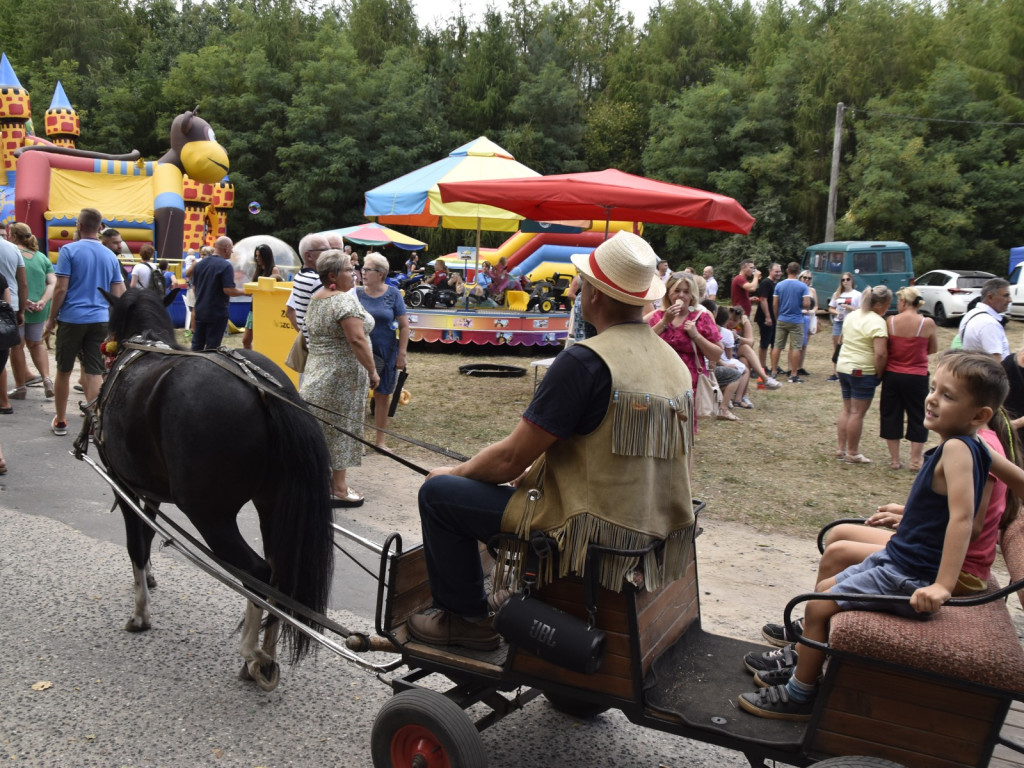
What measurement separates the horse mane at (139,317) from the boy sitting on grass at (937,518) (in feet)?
11.3

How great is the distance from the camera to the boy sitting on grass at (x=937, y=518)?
2416mm

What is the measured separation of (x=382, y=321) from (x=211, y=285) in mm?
2462

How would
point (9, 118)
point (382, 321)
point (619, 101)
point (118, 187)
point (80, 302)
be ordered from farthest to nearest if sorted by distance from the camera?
point (619, 101)
point (9, 118)
point (118, 187)
point (80, 302)
point (382, 321)

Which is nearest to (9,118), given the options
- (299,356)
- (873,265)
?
(299,356)

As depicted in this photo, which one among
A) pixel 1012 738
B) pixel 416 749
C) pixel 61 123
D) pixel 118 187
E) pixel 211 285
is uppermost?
pixel 61 123

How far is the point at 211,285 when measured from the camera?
8.97 m

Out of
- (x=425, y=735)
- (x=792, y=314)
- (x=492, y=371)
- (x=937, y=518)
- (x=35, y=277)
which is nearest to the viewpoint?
(x=937, y=518)

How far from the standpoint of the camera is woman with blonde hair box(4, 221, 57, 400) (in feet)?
29.8

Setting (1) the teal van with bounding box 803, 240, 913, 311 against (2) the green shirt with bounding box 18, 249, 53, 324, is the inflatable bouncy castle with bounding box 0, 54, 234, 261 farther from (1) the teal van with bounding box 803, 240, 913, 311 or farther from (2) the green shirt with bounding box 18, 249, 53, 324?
(1) the teal van with bounding box 803, 240, 913, 311

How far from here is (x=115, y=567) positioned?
500 centimetres

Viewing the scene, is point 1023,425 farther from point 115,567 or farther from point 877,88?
point 877,88

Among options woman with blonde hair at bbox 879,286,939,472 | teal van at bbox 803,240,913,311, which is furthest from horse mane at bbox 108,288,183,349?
teal van at bbox 803,240,913,311

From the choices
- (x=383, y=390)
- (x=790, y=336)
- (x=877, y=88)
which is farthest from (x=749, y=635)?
(x=877, y=88)

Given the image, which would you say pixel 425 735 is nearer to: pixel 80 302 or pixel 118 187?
pixel 80 302
